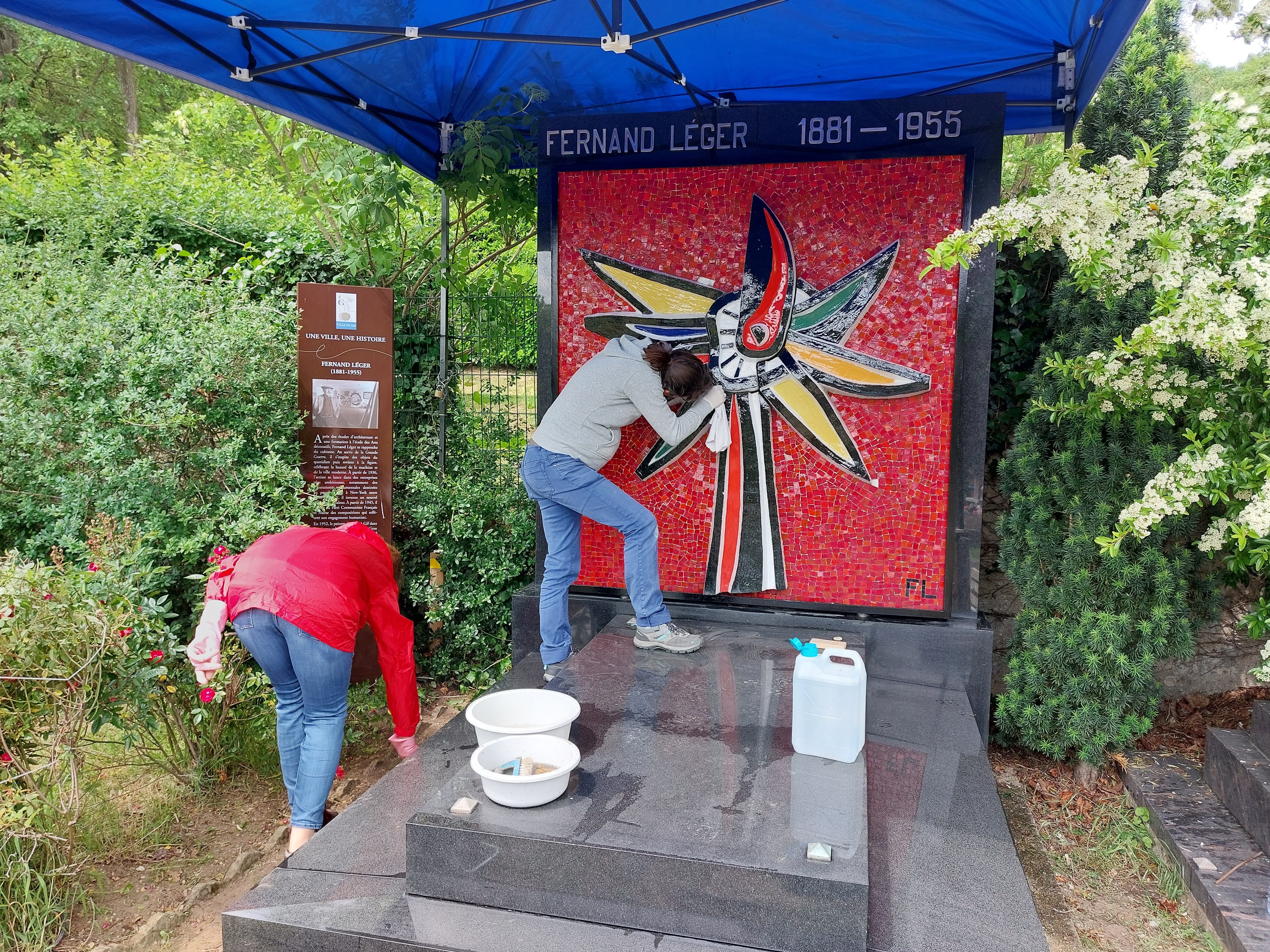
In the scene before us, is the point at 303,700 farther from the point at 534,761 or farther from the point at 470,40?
the point at 470,40

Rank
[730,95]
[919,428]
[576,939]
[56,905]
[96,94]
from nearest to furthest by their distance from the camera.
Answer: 1. [576,939]
2. [56,905]
3. [919,428]
4. [730,95]
5. [96,94]

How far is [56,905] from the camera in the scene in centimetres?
287

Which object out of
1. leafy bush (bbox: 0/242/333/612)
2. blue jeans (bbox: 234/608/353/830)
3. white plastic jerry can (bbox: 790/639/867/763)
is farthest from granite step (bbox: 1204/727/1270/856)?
leafy bush (bbox: 0/242/333/612)

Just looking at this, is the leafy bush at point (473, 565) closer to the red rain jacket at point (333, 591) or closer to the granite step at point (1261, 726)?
the red rain jacket at point (333, 591)

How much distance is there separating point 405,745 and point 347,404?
7.33ft

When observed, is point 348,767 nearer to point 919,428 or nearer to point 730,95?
point 919,428

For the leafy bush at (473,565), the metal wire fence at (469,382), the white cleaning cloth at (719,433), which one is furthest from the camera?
the metal wire fence at (469,382)

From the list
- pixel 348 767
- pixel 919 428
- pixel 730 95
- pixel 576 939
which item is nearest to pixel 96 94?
pixel 730 95

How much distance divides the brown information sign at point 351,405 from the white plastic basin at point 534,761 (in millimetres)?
2453

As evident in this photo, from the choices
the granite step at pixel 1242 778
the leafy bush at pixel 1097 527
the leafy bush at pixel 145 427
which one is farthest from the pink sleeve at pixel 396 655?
the granite step at pixel 1242 778

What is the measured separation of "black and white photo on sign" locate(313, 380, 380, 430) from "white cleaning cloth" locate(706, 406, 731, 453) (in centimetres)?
191

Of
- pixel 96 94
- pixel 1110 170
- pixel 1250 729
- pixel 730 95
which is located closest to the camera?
pixel 1110 170

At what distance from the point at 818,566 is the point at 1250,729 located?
1938 millimetres

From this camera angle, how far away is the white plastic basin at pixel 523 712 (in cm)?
273
